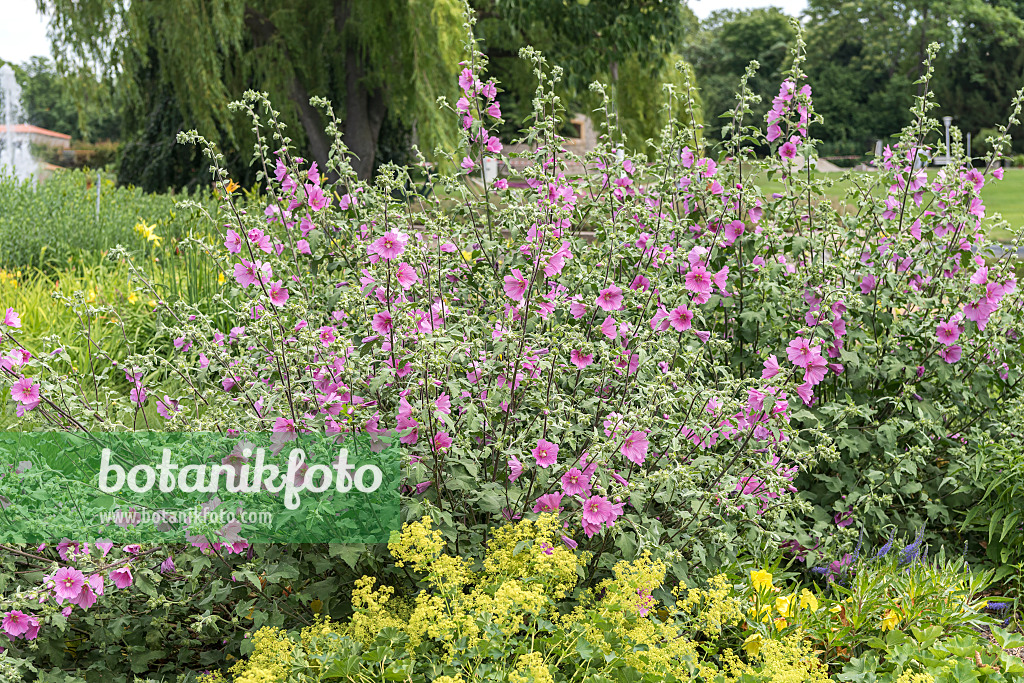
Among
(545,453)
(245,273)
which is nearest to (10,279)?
(245,273)

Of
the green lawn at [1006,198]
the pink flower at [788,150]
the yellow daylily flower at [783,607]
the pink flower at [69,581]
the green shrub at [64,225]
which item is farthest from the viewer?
the green lawn at [1006,198]

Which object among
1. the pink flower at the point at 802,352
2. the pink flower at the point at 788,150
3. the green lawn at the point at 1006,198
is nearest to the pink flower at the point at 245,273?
the pink flower at the point at 802,352

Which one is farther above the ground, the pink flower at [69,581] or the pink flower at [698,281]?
the pink flower at [698,281]

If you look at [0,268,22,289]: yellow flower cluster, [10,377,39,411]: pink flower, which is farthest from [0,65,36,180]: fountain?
[10,377,39,411]: pink flower

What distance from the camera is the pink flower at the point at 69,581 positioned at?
2.01 meters

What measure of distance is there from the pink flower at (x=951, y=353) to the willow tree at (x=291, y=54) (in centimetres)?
599

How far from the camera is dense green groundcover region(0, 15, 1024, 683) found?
2.08 m

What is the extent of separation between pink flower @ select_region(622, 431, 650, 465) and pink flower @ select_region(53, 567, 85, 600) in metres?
1.36

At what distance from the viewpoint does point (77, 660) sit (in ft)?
7.99

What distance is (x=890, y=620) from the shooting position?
2436 mm

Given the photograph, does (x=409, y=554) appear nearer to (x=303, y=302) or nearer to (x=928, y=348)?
(x=303, y=302)

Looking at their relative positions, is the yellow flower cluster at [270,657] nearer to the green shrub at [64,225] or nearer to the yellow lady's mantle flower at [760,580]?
the yellow lady's mantle flower at [760,580]

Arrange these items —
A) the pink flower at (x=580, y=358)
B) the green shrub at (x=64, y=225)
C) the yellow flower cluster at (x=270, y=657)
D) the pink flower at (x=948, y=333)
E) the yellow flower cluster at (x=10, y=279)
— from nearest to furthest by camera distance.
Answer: the yellow flower cluster at (x=270, y=657), the pink flower at (x=580, y=358), the pink flower at (x=948, y=333), the yellow flower cluster at (x=10, y=279), the green shrub at (x=64, y=225)

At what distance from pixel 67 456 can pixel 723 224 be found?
2.33 metres
